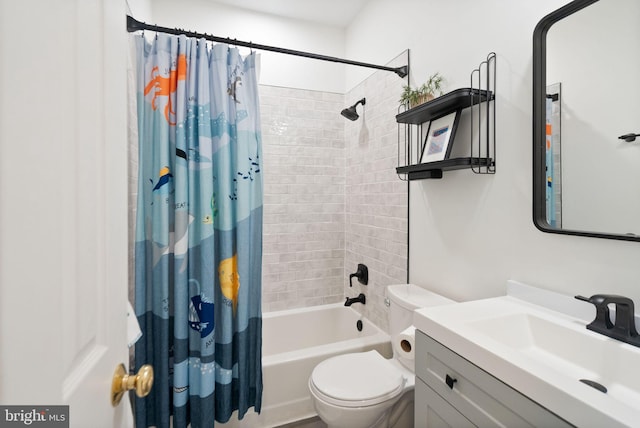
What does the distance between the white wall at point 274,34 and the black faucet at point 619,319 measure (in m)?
2.34

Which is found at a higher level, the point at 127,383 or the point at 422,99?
the point at 422,99

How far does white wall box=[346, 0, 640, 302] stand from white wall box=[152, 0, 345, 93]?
90 cm

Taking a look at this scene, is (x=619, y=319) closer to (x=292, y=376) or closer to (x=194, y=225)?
(x=292, y=376)

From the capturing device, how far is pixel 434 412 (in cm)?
98

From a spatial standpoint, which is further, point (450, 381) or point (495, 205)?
point (495, 205)

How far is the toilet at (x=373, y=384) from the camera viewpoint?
1.30 m

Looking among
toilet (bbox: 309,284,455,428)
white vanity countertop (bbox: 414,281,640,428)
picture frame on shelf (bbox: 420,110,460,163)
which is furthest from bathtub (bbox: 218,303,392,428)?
picture frame on shelf (bbox: 420,110,460,163)

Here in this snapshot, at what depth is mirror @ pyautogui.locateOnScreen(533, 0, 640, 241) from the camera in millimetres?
914

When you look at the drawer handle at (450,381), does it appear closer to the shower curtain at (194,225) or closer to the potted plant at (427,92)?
the shower curtain at (194,225)

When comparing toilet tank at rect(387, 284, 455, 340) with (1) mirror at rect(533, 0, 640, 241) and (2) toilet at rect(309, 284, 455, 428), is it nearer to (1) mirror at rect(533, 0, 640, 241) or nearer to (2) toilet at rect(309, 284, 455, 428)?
(2) toilet at rect(309, 284, 455, 428)

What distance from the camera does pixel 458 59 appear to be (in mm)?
1518

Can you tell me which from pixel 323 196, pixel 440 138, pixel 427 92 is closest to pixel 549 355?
pixel 440 138

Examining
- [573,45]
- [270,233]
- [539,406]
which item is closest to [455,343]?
[539,406]

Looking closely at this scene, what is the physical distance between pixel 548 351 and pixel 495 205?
1.94 feet
